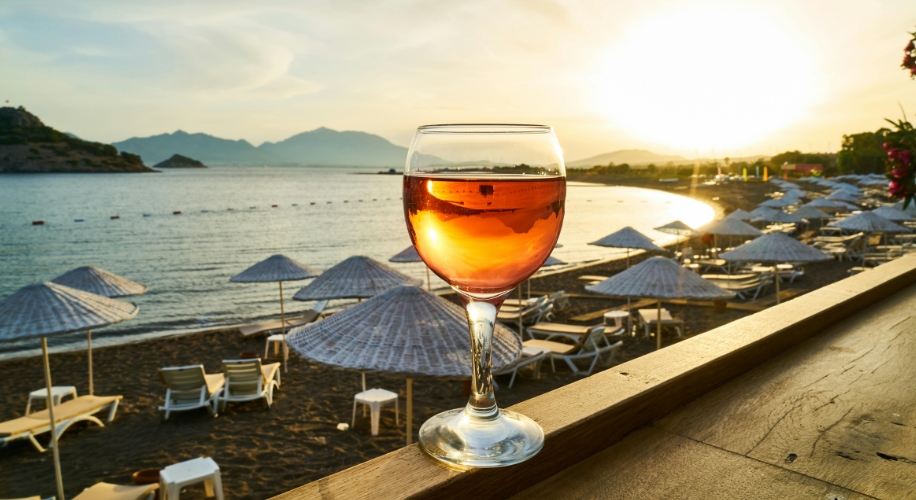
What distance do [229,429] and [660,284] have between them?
7.61m

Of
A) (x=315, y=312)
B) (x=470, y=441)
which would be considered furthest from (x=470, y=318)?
(x=315, y=312)

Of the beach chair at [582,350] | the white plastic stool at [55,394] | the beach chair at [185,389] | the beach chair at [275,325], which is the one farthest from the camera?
the beach chair at [275,325]

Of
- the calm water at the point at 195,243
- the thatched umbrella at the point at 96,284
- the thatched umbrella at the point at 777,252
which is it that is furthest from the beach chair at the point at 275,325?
the thatched umbrella at the point at 777,252

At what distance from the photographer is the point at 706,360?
1.22m

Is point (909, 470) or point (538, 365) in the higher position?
point (909, 470)

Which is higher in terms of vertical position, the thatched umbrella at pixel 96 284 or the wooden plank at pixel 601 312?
the thatched umbrella at pixel 96 284

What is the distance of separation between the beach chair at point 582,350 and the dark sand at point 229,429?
347 mm

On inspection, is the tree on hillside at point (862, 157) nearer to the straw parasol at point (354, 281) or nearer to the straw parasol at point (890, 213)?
the straw parasol at point (890, 213)

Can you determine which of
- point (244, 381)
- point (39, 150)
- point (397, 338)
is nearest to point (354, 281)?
point (244, 381)

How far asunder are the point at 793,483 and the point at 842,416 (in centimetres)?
38

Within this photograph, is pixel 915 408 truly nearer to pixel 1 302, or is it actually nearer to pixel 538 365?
pixel 1 302

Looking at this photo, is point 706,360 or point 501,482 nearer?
point 501,482

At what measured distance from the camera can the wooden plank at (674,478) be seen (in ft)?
2.76

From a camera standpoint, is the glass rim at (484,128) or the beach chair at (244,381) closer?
the glass rim at (484,128)
